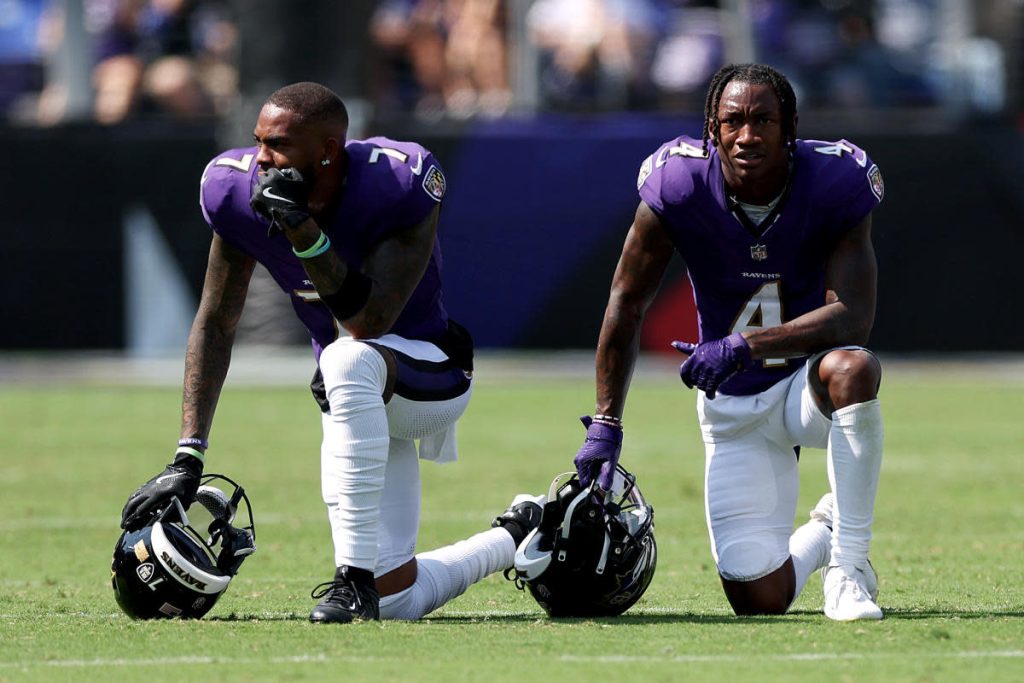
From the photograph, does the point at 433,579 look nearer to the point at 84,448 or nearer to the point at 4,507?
the point at 4,507

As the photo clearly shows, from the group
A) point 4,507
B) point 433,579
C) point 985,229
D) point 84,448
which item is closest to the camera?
point 433,579

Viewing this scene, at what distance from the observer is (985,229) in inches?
624

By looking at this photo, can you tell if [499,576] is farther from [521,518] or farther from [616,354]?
[616,354]

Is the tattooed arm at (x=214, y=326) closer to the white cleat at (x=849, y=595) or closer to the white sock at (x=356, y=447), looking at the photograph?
the white sock at (x=356, y=447)

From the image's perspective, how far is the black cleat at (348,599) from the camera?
5.01m

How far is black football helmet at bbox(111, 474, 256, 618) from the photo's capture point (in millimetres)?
5125

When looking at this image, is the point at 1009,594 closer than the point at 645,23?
Yes

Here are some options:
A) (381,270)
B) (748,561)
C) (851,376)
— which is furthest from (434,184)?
(748,561)

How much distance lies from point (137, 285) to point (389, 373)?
450 inches

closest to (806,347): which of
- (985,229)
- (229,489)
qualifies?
(229,489)

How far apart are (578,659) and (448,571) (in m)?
1.14

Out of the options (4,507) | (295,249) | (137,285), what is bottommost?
(137,285)

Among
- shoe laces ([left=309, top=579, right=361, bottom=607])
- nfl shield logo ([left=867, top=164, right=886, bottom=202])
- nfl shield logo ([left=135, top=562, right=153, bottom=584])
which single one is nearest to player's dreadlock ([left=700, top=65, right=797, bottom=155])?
nfl shield logo ([left=867, top=164, right=886, bottom=202])

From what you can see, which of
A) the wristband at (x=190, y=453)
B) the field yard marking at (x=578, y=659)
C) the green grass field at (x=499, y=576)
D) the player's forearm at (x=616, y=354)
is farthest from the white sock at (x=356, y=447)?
the player's forearm at (x=616, y=354)
